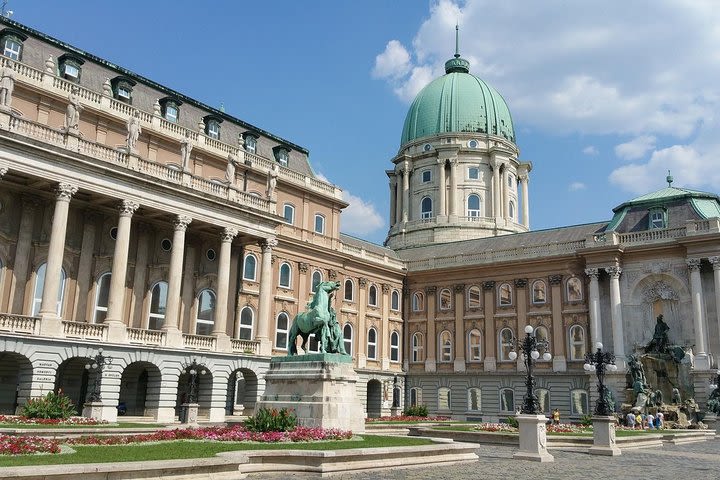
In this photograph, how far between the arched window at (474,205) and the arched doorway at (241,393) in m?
38.8

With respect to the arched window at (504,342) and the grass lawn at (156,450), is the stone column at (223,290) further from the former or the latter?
the arched window at (504,342)

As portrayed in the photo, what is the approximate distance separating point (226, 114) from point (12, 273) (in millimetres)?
19374

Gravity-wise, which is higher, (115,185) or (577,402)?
(115,185)

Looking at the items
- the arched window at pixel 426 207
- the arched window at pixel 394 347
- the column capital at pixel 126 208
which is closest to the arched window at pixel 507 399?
the arched window at pixel 394 347

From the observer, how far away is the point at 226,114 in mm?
48062

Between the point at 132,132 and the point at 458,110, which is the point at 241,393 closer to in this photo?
the point at 132,132

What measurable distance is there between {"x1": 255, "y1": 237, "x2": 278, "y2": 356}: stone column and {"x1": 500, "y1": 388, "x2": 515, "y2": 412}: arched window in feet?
70.9

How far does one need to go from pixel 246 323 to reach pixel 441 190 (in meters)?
36.2

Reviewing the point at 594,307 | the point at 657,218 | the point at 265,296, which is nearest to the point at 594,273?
the point at 594,307

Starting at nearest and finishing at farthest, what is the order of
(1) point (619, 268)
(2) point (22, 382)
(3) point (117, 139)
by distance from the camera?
(2) point (22, 382) → (3) point (117, 139) → (1) point (619, 268)

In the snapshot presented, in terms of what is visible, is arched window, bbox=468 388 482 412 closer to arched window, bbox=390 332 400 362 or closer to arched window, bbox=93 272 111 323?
arched window, bbox=390 332 400 362

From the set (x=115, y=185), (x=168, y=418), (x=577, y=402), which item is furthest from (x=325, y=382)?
(x=577, y=402)

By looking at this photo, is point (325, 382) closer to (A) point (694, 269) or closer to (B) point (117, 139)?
(B) point (117, 139)

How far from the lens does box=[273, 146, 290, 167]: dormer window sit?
172ft
